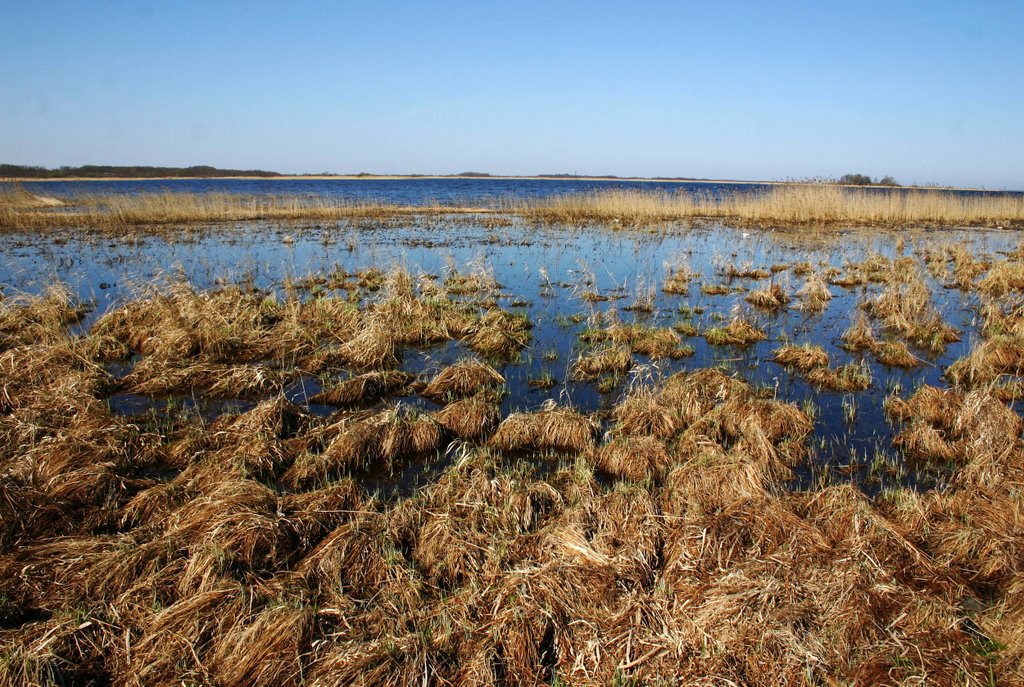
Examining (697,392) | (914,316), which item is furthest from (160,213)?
(914,316)

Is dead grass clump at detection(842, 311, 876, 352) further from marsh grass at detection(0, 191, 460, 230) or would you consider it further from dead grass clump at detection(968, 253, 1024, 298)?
marsh grass at detection(0, 191, 460, 230)

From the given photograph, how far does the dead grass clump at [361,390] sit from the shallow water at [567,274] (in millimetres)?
323

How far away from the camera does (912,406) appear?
680 cm

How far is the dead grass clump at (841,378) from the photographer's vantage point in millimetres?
7732

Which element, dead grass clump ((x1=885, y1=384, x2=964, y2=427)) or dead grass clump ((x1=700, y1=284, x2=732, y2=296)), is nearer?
dead grass clump ((x1=885, y1=384, x2=964, y2=427))

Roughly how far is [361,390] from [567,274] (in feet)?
29.8

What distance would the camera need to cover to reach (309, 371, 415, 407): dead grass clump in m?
7.43

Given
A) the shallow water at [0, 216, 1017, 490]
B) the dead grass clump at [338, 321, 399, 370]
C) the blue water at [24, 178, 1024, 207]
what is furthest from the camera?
the blue water at [24, 178, 1024, 207]

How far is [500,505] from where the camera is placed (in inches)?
182

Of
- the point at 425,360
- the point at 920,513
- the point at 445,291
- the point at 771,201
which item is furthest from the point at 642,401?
the point at 771,201

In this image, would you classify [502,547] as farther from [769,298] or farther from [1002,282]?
[1002,282]

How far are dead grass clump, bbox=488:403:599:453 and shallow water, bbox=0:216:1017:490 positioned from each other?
2.80 ft

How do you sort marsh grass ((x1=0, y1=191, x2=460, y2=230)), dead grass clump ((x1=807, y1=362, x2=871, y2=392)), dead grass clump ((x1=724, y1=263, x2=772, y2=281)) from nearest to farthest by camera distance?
dead grass clump ((x1=807, y1=362, x2=871, y2=392)) → dead grass clump ((x1=724, y1=263, x2=772, y2=281)) → marsh grass ((x1=0, y1=191, x2=460, y2=230))

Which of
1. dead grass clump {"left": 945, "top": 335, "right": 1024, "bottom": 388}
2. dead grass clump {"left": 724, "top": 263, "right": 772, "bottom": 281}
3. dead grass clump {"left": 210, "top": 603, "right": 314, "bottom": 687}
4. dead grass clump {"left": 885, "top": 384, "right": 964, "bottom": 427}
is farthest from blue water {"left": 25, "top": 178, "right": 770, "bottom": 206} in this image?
dead grass clump {"left": 210, "top": 603, "right": 314, "bottom": 687}
